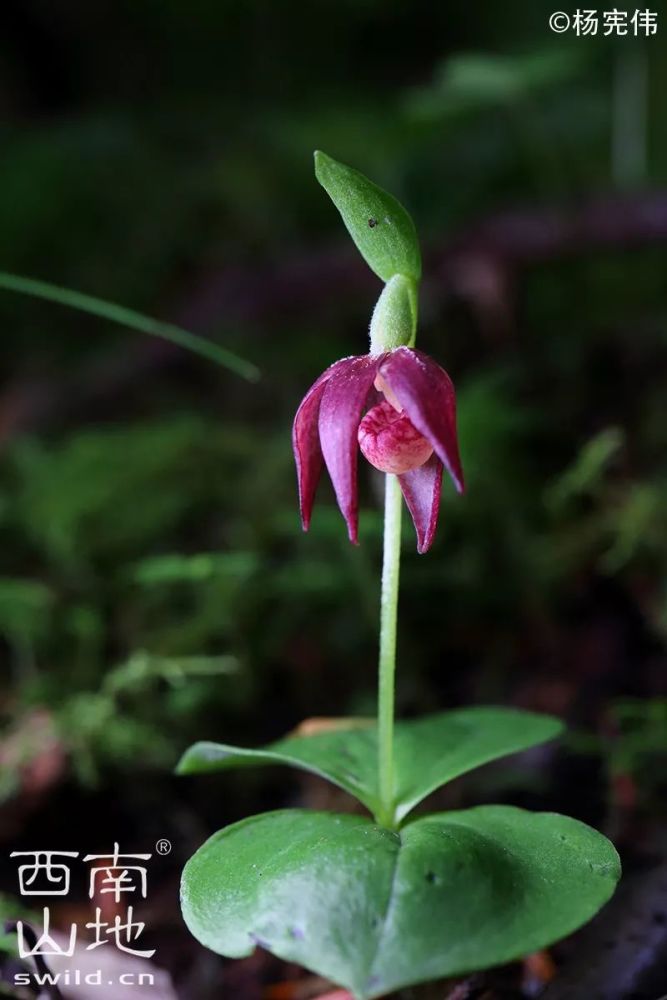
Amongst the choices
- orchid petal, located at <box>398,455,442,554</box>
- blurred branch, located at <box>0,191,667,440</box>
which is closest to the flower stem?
orchid petal, located at <box>398,455,442,554</box>

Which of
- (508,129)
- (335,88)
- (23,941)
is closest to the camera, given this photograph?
(23,941)

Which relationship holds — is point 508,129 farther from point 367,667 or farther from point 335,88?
point 367,667

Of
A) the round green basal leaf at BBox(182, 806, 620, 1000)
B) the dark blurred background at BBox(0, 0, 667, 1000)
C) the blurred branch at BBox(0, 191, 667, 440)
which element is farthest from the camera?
the blurred branch at BBox(0, 191, 667, 440)

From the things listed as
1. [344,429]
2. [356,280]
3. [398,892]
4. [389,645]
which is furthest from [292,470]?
[398,892]

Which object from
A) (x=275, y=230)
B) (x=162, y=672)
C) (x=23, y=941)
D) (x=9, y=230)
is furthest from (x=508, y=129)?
(x=23, y=941)

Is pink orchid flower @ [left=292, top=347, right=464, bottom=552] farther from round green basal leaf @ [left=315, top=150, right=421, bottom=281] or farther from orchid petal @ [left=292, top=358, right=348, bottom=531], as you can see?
round green basal leaf @ [left=315, top=150, right=421, bottom=281]

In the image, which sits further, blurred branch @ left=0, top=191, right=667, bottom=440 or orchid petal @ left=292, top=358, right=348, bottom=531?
blurred branch @ left=0, top=191, right=667, bottom=440
